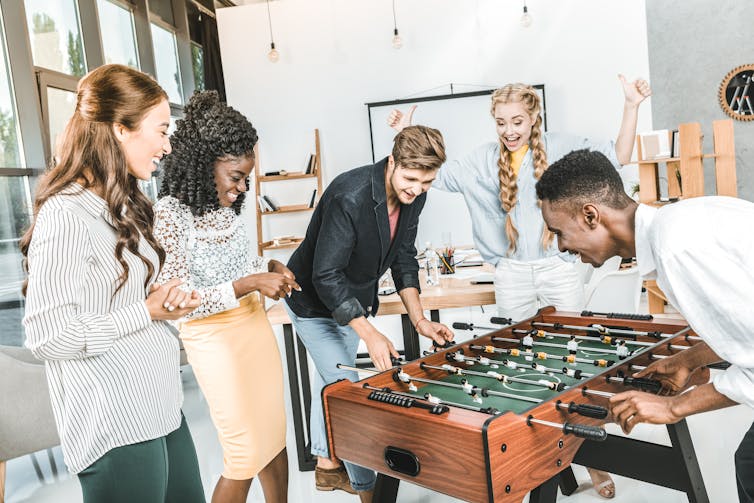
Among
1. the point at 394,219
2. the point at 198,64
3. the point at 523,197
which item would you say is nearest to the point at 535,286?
the point at 523,197

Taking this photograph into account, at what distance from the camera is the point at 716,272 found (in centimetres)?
134

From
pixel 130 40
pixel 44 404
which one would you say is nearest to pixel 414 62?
pixel 130 40

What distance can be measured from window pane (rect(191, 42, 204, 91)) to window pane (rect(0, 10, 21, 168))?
11.7 ft

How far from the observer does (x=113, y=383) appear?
54.4 inches

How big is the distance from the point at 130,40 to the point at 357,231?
5.07m

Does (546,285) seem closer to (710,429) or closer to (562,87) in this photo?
(710,429)

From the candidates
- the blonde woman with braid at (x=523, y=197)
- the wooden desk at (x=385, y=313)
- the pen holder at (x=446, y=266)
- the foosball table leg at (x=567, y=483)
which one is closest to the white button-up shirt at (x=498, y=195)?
the blonde woman with braid at (x=523, y=197)

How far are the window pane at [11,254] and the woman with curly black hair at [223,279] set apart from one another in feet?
9.02

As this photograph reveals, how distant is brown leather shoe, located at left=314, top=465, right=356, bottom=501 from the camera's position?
2703 mm

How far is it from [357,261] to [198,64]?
6.53 meters

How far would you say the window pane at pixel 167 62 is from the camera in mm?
6948

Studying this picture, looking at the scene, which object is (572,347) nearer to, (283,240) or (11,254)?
(11,254)

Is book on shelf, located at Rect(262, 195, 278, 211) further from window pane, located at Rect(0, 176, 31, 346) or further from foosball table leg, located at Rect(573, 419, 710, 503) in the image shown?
foosball table leg, located at Rect(573, 419, 710, 503)

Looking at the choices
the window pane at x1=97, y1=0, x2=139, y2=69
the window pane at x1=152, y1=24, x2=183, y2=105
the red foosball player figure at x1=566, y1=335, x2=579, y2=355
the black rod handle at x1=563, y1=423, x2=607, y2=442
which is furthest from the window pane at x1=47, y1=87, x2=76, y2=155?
the black rod handle at x1=563, y1=423, x2=607, y2=442
